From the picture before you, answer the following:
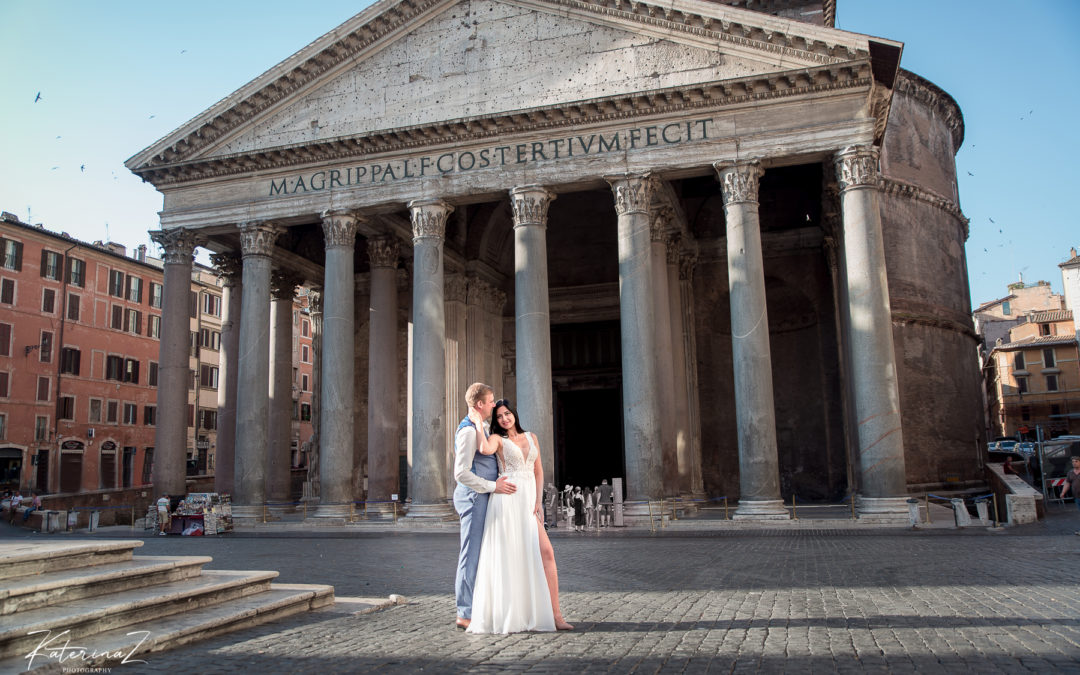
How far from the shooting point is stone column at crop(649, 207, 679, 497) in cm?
1888

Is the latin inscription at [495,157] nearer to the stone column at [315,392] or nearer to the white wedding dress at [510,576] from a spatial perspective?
the stone column at [315,392]

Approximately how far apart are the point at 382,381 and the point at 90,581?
639 inches

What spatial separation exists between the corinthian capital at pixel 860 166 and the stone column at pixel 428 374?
30.5 ft

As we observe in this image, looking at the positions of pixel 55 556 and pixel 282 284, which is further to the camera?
pixel 282 284

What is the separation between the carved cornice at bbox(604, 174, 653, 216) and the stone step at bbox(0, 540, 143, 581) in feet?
43.6

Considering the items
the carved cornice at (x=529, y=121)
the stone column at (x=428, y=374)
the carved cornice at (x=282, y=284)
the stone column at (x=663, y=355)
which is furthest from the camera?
the carved cornice at (x=282, y=284)

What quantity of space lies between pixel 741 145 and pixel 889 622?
13269 mm

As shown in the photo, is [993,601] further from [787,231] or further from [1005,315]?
[1005,315]

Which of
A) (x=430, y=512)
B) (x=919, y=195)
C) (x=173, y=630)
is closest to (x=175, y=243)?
(x=430, y=512)

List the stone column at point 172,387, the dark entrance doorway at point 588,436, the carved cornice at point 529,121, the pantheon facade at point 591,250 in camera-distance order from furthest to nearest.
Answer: the dark entrance doorway at point 588,436 → the stone column at point 172,387 → the pantheon facade at point 591,250 → the carved cornice at point 529,121

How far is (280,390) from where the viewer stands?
23734 mm

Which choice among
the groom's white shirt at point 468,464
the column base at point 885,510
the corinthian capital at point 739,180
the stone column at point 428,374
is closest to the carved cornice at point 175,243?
the stone column at point 428,374

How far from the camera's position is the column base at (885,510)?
15617mm

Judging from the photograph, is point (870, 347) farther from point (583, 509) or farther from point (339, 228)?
point (339, 228)
